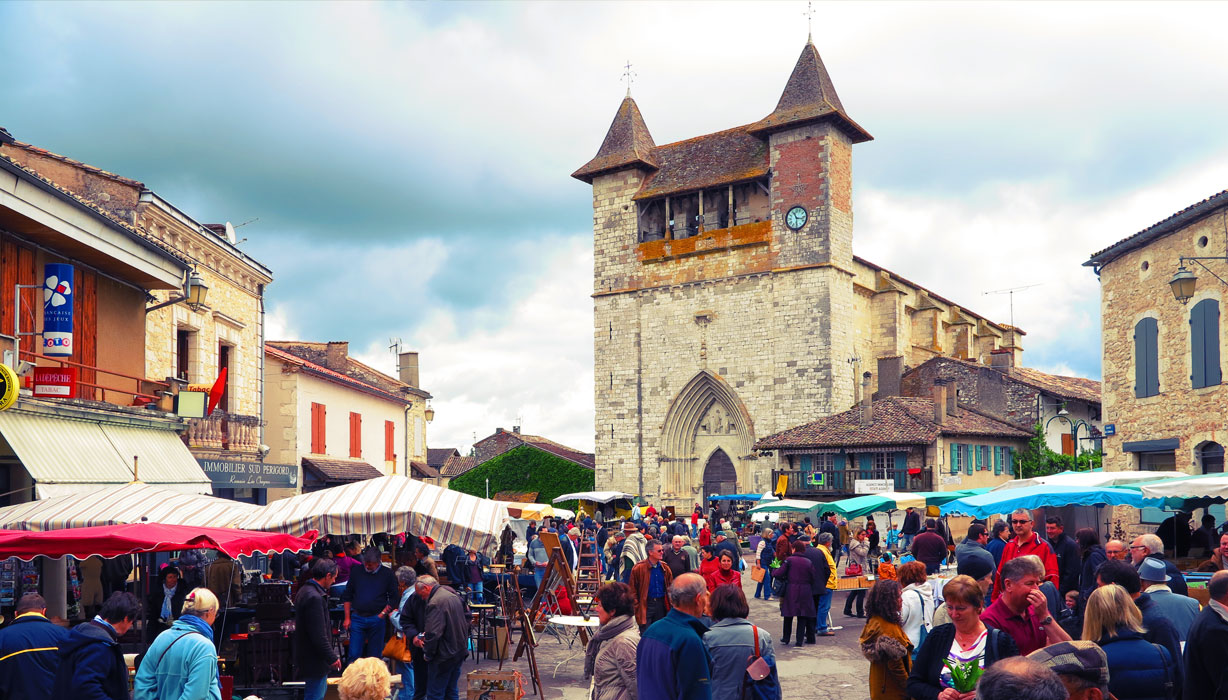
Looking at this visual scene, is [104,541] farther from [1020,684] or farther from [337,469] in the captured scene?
[337,469]

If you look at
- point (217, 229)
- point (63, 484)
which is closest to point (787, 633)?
point (63, 484)

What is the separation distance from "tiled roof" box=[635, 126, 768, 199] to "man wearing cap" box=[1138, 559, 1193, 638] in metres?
31.3

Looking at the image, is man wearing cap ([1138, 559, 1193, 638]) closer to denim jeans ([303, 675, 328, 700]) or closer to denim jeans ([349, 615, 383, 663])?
denim jeans ([303, 675, 328, 700])

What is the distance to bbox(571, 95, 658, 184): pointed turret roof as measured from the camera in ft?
129

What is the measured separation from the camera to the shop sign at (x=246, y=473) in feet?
55.3

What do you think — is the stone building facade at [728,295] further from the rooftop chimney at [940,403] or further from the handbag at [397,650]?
the handbag at [397,650]

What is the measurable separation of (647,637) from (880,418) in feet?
92.6

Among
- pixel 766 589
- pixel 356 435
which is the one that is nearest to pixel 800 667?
pixel 766 589

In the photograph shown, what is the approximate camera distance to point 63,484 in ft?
35.6

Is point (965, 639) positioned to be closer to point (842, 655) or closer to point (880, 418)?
point (842, 655)

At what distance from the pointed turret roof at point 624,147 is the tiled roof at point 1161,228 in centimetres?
2074

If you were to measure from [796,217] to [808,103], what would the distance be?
4204 mm

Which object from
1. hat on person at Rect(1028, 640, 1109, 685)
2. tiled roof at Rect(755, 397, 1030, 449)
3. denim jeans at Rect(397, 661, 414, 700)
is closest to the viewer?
hat on person at Rect(1028, 640, 1109, 685)

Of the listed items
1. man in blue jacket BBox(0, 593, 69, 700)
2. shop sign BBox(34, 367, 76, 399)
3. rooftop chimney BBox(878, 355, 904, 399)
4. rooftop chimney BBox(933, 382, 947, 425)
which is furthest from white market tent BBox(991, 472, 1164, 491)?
rooftop chimney BBox(878, 355, 904, 399)
